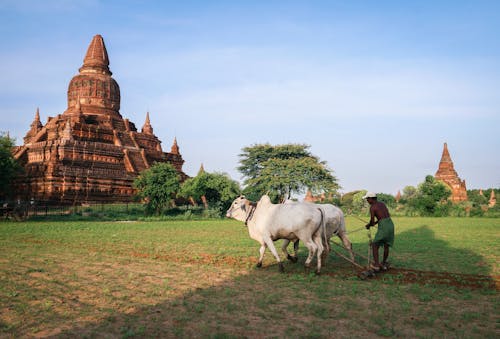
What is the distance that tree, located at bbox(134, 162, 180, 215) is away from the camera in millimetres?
33812

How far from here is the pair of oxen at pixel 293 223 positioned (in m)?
9.63

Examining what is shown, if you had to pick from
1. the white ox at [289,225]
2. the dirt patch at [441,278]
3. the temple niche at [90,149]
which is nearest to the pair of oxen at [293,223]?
the white ox at [289,225]

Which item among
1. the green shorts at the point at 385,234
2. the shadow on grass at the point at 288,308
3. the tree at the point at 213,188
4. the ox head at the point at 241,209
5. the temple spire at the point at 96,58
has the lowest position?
the shadow on grass at the point at 288,308

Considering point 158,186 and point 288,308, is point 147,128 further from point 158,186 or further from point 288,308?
point 288,308

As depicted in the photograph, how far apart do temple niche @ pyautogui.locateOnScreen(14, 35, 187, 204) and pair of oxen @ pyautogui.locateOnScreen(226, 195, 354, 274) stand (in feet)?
102

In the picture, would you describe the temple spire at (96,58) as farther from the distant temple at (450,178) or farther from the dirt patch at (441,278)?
the distant temple at (450,178)

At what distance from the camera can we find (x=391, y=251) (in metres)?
14.0

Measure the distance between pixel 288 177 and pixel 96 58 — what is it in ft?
98.6

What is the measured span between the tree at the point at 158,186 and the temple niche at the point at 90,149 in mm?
7182

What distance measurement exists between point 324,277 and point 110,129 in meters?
43.7

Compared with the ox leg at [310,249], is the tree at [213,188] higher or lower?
higher

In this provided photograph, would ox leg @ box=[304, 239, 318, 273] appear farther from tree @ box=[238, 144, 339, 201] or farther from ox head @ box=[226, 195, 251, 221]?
tree @ box=[238, 144, 339, 201]

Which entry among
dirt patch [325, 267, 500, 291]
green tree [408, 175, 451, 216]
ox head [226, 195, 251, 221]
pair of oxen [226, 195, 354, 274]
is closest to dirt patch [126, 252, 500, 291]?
dirt patch [325, 267, 500, 291]

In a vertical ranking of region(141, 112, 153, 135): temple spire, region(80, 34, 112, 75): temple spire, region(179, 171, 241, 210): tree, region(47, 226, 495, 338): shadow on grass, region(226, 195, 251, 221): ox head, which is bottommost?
region(47, 226, 495, 338): shadow on grass
